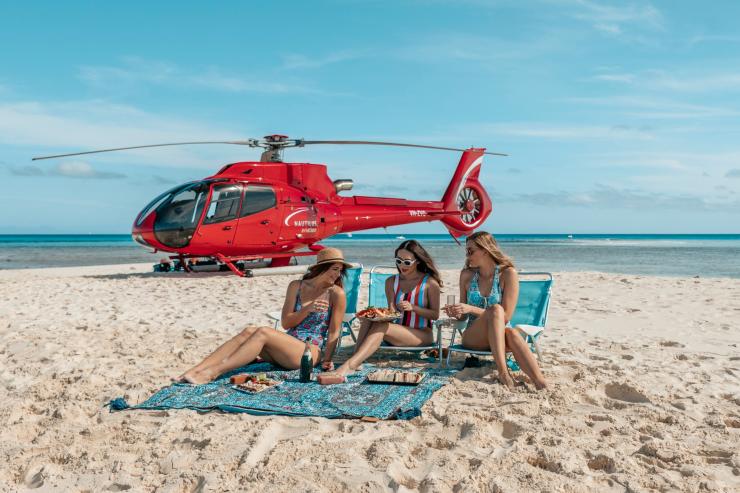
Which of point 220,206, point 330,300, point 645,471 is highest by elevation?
point 220,206

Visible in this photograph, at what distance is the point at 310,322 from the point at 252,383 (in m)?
0.75

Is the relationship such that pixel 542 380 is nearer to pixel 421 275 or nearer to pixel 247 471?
pixel 421 275

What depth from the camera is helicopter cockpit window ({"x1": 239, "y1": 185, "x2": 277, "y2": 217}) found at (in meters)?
10.9

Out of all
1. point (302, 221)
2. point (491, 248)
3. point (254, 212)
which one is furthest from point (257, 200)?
point (491, 248)

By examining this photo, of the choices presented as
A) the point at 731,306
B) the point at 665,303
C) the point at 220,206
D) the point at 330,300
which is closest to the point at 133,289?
the point at 220,206

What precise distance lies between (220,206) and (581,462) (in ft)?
28.4

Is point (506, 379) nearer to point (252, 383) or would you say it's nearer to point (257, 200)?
point (252, 383)

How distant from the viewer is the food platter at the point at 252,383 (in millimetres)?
4090

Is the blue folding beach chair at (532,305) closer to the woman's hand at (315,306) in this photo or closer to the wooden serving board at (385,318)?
the wooden serving board at (385,318)

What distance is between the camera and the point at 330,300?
4.75 metres

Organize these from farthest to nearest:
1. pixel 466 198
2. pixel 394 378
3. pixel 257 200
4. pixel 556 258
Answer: pixel 556 258
pixel 466 198
pixel 257 200
pixel 394 378

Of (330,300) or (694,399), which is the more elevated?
(330,300)

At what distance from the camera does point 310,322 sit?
15.6ft

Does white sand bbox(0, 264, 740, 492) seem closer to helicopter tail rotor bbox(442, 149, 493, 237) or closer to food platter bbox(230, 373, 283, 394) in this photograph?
food platter bbox(230, 373, 283, 394)
